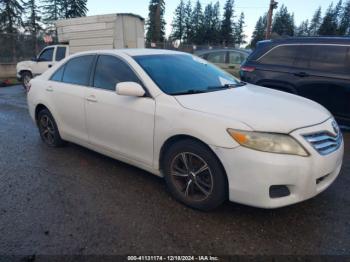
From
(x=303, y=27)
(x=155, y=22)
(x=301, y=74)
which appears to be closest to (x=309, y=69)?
(x=301, y=74)

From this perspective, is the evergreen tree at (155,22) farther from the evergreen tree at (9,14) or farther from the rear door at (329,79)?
the rear door at (329,79)

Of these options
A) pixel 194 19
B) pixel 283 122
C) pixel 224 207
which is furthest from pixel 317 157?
pixel 194 19

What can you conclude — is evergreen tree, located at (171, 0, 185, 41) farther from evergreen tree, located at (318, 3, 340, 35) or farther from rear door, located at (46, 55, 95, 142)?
rear door, located at (46, 55, 95, 142)

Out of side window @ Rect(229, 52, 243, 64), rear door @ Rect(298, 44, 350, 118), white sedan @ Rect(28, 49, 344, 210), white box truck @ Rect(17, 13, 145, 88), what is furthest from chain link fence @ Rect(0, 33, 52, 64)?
rear door @ Rect(298, 44, 350, 118)

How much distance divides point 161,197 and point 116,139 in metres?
0.92

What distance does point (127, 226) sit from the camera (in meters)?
2.74

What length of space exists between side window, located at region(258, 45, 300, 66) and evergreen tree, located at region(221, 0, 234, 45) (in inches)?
3160

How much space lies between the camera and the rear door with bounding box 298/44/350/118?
16.8 ft

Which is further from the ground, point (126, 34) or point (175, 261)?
point (126, 34)

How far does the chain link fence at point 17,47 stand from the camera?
1806 cm

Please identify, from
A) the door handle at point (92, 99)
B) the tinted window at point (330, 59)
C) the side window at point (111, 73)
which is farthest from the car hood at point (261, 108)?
the tinted window at point (330, 59)

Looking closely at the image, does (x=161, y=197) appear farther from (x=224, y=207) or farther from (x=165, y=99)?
(x=165, y=99)

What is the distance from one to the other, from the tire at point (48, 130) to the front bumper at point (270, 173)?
3074mm

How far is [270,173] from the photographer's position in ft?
8.07
